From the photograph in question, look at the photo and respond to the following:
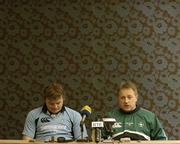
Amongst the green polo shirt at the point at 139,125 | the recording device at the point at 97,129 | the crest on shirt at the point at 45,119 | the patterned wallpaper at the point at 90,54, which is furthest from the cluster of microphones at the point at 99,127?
the patterned wallpaper at the point at 90,54

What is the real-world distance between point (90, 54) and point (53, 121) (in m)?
1.57

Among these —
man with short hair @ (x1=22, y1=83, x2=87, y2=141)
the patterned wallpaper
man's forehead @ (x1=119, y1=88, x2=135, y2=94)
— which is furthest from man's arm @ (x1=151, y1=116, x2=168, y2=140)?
the patterned wallpaper

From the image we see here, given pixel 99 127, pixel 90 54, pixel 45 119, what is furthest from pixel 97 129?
pixel 90 54

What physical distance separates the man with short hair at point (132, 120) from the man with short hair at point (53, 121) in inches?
12.5

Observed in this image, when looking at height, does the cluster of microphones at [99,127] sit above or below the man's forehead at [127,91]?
below

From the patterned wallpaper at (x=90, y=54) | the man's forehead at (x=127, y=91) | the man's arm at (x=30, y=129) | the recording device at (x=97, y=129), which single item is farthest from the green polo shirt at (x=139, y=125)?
the patterned wallpaper at (x=90, y=54)

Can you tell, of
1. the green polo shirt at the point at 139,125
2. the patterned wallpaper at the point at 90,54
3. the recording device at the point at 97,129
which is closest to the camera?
the recording device at the point at 97,129

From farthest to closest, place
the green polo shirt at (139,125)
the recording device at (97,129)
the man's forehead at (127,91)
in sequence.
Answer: the man's forehead at (127,91) → the green polo shirt at (139,125) → the recording device at (97,129)

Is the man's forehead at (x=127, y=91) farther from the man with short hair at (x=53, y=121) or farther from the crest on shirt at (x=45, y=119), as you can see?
the crest on shirt at (x=45, y=119)

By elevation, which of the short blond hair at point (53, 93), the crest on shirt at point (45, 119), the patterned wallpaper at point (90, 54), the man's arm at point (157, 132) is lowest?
the man's arm at point (157, 132)

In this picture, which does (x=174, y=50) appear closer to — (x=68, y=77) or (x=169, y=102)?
(x=169, y=102)

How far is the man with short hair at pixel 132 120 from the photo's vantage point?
2928mm

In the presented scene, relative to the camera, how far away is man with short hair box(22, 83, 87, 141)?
2998 mm

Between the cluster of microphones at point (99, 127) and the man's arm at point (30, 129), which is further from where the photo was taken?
the man's arm at point (30, 129)
